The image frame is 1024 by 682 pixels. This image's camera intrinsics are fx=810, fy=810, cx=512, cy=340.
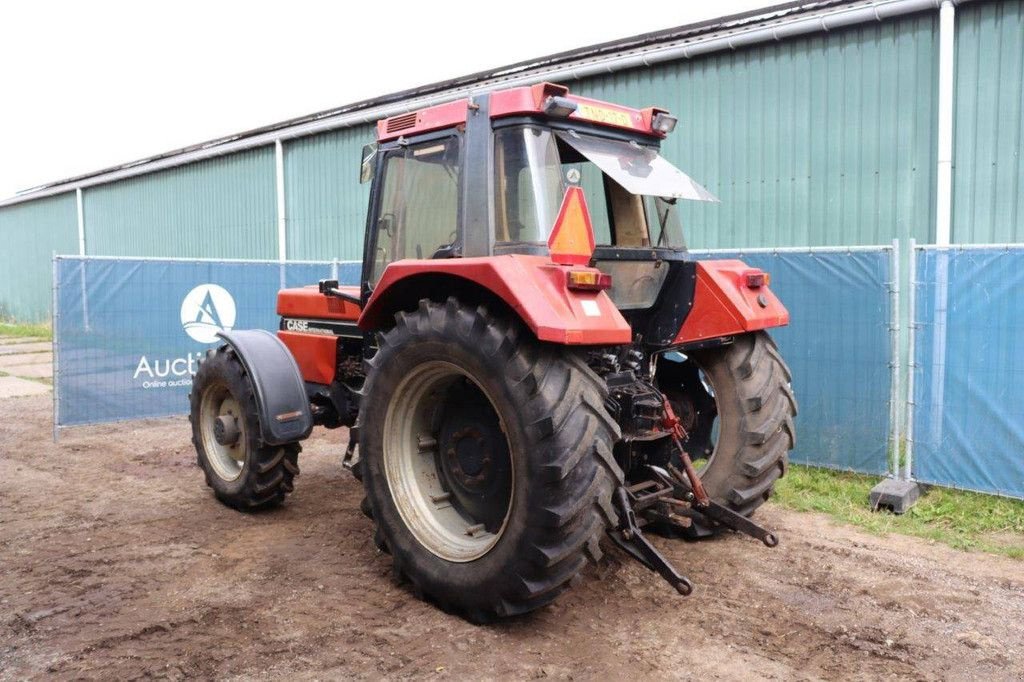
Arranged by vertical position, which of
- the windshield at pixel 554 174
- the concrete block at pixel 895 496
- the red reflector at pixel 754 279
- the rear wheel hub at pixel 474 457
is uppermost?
the windshield at pixel 554 174

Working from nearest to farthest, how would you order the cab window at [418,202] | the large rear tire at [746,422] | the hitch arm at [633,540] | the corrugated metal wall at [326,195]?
the hitch arm at [633,540] < the cab window at [418,202] < the large rear tire at [746,422] < the corrugated metal wall at [326,195]

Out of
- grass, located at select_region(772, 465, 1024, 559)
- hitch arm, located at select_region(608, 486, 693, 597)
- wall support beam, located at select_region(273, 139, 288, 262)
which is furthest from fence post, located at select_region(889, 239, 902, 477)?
wall support beam, located at select_region(273, 139, 288, 262)

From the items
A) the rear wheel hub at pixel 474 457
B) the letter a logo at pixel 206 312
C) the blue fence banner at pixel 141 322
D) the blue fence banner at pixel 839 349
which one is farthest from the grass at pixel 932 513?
the letter a logo at pixel 206 312

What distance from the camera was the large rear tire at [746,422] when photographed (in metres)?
4.74

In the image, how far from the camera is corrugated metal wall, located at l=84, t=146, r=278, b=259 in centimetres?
1452

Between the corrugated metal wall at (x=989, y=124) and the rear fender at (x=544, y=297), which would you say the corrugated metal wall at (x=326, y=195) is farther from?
the rear fender at (x=544, y=297)

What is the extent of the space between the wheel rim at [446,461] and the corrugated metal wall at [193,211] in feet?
35.0

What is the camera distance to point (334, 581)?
439 centimetres

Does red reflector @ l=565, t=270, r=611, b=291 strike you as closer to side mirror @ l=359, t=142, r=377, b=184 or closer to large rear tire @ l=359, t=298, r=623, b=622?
large rear tire @ l=359, t=298, r=623, b=622

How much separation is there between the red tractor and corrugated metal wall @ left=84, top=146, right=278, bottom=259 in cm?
946

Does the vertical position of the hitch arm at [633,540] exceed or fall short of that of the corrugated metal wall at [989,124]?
it falls short

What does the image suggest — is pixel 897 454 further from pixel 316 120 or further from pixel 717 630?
pixel 316 120

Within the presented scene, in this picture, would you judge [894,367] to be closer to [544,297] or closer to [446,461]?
[446,461]

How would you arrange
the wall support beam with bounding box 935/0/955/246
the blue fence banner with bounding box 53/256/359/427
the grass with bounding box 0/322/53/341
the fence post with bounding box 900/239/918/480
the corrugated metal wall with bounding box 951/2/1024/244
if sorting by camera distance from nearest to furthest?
1. the fence post with bounding box 900/239/918/480
2. the corrugated metal wall with bounding box 951/2/1024/244
3. the wall support beam with bounding box 935/0/955/246
4. the blue fence banner with bounding box 53/256/359/427
5. the grass with bounding box 0/322/53/341
